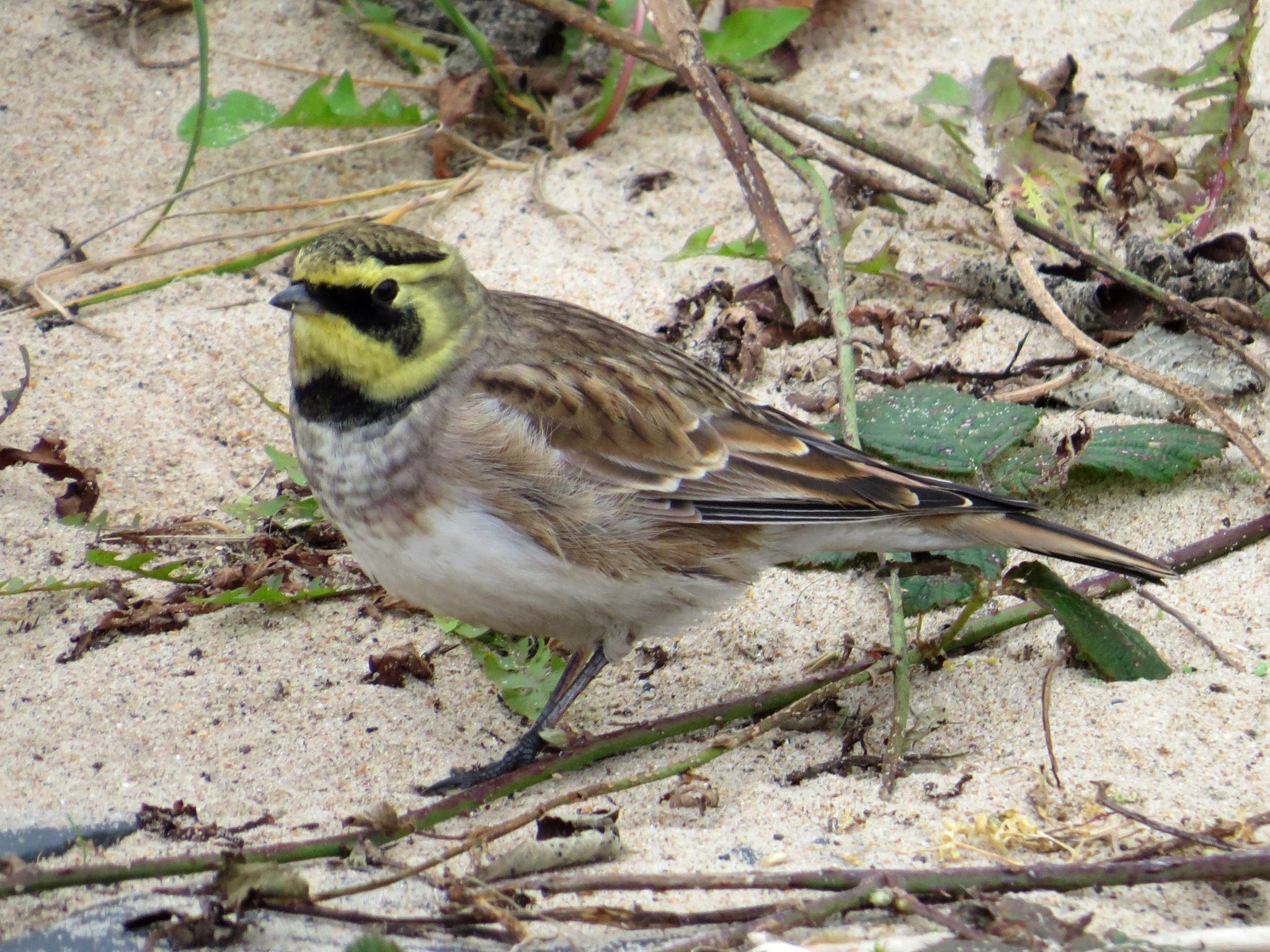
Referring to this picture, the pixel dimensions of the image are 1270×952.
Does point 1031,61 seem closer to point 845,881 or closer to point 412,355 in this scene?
point 412,355

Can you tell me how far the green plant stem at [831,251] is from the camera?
4.46 metres

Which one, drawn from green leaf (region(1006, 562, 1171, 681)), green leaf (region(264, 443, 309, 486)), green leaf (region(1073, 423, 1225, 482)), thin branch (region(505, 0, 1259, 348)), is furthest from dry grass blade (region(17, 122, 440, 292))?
green leaf (region(1006, 562, 1171, 681))

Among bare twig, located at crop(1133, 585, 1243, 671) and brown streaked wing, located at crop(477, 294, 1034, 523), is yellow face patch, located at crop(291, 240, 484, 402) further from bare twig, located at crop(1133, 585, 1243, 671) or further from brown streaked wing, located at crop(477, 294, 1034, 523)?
bare twig, located at crop(1133, 585, 1243, 671)

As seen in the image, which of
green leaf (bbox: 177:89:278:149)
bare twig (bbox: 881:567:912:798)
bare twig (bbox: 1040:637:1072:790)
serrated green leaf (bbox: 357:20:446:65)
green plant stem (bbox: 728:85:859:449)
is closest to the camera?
bare twig (bbox: 1040:637:1072:790)

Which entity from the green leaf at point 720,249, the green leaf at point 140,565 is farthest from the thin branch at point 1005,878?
the green leaf at point 720,249

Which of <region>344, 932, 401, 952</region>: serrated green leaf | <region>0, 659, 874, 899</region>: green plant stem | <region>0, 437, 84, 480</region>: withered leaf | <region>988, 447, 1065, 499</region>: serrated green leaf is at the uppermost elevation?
<region>988, 447, 1065, 499</region>: serrated green leaf

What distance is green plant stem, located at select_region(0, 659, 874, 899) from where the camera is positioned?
279 cm

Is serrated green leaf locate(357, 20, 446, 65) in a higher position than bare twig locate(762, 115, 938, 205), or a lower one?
higher

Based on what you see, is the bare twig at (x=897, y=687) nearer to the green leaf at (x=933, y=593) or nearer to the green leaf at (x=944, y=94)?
the green leaf at (x=933, y=593)

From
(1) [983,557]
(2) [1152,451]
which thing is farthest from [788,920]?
(2) [1152,451]

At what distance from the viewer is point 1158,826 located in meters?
2.88

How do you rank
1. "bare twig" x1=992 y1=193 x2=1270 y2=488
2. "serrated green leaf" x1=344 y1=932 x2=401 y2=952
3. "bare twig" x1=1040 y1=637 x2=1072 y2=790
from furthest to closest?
"bare twig" x1=992 y1=193 x2=1270 y2=488 < "bare twig" x1=1040 y1=637 x2=1072 y2=790 < "serrated green leaf" x1=344 y1=932 x2=401 y2=952

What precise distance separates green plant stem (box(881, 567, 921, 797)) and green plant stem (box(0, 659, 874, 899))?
0.08 meters

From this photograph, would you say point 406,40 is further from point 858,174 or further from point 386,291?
point 386,291
